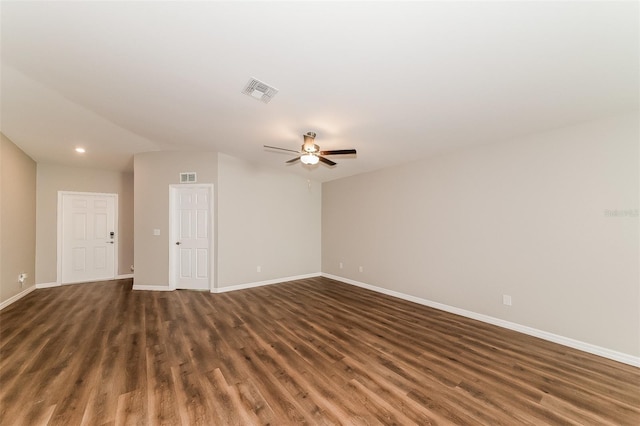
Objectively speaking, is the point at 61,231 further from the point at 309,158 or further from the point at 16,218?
the point at 309,158

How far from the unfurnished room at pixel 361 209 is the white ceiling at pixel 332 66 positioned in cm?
2

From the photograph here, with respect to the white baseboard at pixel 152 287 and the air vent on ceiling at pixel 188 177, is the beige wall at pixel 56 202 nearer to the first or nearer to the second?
the white baseboard at pixel 152 287

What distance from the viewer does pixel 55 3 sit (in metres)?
1.82

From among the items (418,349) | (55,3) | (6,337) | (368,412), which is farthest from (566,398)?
(6,337)

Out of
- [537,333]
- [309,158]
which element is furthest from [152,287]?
[537,333]

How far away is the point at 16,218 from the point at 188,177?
3047mm

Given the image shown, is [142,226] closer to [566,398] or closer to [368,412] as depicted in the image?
[368,412]

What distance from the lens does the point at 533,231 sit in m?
3.23

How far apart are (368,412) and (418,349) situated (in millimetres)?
1192

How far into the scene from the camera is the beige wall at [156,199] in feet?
17.3

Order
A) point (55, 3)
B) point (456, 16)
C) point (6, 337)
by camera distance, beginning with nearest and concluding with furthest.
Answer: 1. point (456, 16)
2. point (55, 3)
3. point (6, 337)

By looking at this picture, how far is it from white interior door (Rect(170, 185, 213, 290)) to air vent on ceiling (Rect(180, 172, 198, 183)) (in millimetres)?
115

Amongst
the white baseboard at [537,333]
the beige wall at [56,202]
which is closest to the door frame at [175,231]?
the beige wall at [56,202]

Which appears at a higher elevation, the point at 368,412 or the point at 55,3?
the point at 55,3
